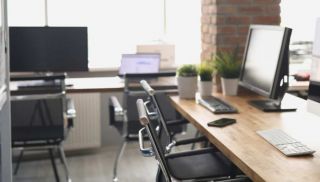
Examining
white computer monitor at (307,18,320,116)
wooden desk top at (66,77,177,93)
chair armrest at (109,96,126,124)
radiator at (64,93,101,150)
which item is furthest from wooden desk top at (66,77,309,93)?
white computer monitor at (307,18,320,116)

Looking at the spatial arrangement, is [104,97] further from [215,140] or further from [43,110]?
[215,140]

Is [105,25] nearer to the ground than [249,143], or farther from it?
farther from it

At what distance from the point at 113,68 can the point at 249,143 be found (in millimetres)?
2703

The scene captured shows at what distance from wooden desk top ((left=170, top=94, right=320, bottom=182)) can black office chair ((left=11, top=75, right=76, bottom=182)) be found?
84 centimetres

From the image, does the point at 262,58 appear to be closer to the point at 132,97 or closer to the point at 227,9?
the point at 227,9

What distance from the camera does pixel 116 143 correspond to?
185 inches

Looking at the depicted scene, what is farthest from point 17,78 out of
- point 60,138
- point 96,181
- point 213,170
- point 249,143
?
point 249,143

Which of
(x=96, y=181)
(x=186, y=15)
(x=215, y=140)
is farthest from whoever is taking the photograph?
(x=186, y=15)

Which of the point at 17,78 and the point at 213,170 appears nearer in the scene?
the point at 213,170

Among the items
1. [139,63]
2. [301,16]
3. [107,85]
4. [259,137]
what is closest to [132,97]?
[107,85]

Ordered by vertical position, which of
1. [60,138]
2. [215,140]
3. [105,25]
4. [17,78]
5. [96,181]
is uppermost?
[105,25]

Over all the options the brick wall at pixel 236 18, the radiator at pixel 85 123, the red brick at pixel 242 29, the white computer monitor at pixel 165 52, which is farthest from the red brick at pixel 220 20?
the radiator at pixel 85 123

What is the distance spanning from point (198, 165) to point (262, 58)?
0.82m

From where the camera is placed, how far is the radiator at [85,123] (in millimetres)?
4320
